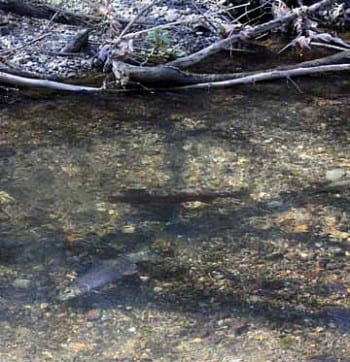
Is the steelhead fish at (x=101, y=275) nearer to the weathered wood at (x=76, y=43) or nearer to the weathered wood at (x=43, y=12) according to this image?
the weathered wood at (x=76, y=43)

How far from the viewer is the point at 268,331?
9.53 ft

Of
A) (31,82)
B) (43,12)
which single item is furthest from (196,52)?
(31,82)

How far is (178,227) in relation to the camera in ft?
12.1

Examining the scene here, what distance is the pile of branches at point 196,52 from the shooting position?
18.0 ft

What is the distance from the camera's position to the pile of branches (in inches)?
216

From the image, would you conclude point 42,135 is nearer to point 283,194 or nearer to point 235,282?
point 283,194

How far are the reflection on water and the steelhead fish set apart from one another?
41 mm

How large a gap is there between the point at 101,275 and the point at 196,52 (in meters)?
3.34

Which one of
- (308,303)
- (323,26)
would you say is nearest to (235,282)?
(308,303)

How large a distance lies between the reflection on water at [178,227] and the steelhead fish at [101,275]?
0.14 ft

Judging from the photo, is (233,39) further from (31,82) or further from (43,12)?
(43,12)

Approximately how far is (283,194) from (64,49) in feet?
9.57

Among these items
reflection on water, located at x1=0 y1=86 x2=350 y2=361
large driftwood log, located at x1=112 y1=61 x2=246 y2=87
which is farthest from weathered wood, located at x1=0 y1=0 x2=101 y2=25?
reflection on water, located at x1=0 y1=86 x2=350 y2=361

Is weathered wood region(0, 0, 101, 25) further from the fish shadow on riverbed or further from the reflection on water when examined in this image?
the fish shadow on riverbed
